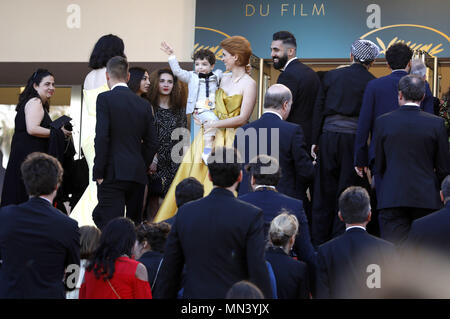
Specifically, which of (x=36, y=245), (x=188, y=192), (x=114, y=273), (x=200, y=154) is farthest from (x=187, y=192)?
(x=200, y=154)

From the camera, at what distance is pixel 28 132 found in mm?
7133

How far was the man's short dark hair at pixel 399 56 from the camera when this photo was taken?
252 inches

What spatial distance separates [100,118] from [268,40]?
4453 mm

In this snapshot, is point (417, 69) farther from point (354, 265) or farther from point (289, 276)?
point (289, 276)

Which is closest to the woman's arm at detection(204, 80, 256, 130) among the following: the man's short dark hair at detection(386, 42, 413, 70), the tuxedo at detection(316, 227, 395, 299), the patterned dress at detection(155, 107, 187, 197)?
the patterned dress at detection(155, 107, 187, 197)

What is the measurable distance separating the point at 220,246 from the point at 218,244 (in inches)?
0.5

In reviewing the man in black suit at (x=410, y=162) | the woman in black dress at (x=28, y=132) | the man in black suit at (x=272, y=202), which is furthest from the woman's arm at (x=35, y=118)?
the man in black suit at (x=410, y=162)

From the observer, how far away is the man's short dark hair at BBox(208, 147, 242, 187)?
434cm

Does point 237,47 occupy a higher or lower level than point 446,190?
higher

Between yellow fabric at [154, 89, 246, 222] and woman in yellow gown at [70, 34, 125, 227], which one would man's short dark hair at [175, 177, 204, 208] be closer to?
yellow fabric at [154, 89, 246, 222]

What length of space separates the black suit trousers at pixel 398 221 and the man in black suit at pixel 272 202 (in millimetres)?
964

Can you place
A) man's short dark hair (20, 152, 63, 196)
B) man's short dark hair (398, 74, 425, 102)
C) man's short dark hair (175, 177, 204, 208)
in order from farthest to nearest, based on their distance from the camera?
man's short dark hair (398, 74, 425, 102)
man's short dark hair (175, 177, 204, 208)
man's short dark hair (20, 152, 63, 196)

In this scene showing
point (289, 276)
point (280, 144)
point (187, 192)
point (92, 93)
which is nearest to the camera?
point (289, 276)

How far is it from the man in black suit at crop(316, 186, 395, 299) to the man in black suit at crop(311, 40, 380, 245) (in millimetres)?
1705
